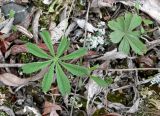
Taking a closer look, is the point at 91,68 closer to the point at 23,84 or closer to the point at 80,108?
the point at 80,108

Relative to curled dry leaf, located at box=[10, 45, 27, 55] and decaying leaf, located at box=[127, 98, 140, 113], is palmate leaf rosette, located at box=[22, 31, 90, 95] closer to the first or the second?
curled dry leaf, located at box=[10, 45, 27, 55]

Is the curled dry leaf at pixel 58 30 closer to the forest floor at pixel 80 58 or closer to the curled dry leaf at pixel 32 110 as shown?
the forest floor at pixel 80 58

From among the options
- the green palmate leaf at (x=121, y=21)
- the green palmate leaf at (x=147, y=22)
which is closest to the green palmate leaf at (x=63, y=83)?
the green palmate leaf at (x=121, y=21)

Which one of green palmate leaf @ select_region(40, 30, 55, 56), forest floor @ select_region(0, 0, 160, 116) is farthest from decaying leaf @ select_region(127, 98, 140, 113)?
green palmate leaf @ select_region(40, 30, 55, 56)

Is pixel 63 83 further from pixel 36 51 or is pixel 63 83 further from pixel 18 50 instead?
pixel 18 50

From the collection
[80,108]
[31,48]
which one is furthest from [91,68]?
[31,48]

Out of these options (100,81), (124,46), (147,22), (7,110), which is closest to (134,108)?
(100,81)
